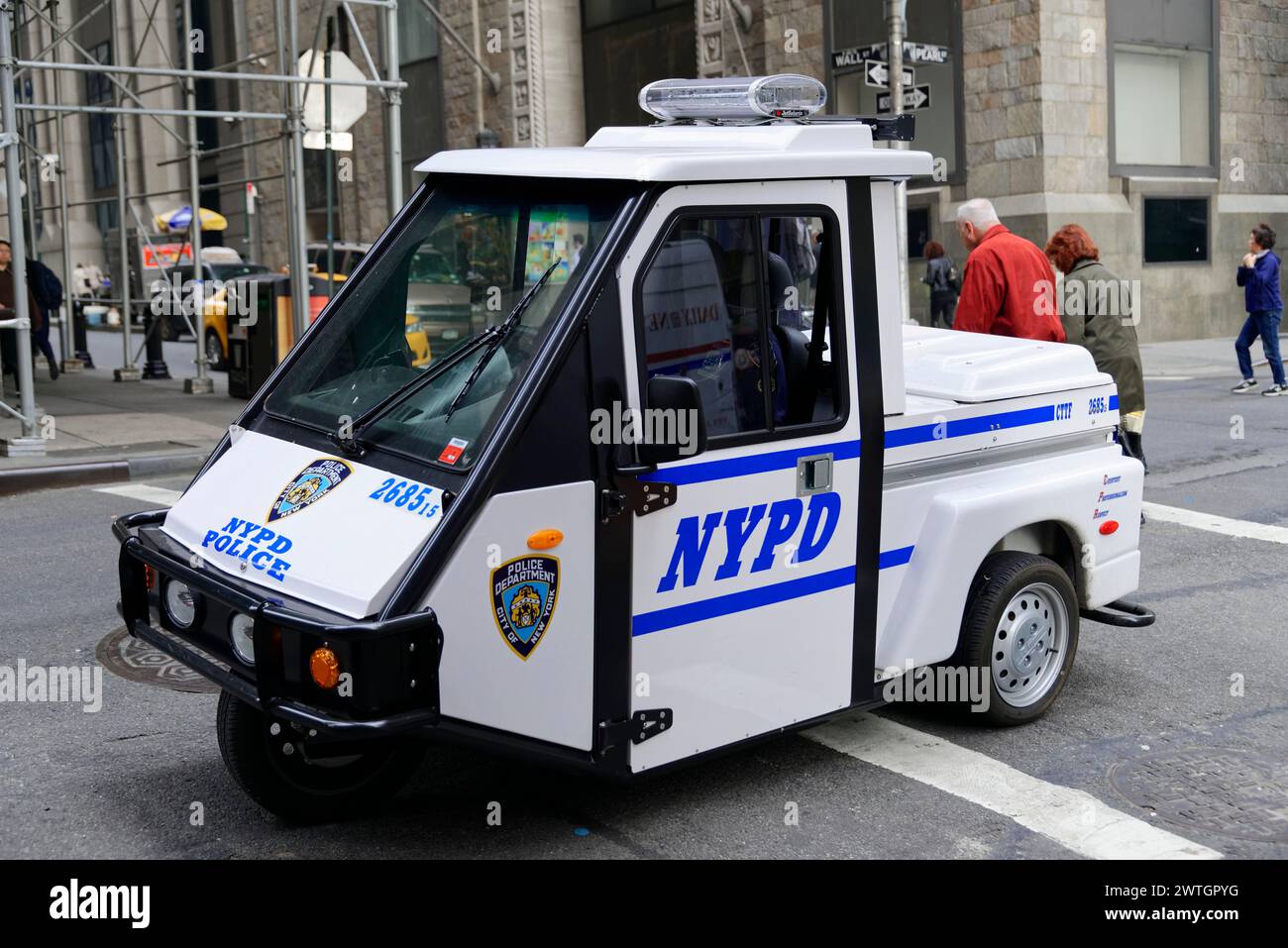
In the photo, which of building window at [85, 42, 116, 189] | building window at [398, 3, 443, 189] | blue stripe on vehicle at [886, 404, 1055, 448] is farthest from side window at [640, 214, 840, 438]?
building window at [85, 42, 116, 189]

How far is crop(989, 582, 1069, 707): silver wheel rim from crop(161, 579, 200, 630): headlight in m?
2.81

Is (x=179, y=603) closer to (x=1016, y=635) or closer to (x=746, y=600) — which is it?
(x=746, y=600)


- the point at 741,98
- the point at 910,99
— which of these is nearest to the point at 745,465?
the point at 741,98

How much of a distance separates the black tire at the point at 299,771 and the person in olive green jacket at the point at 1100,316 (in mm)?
5398

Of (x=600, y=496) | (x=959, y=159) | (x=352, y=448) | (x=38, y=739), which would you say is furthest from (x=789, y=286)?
(x=959, y=159)

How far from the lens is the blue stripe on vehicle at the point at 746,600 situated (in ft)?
14.1

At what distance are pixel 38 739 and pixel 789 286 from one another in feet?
10.8

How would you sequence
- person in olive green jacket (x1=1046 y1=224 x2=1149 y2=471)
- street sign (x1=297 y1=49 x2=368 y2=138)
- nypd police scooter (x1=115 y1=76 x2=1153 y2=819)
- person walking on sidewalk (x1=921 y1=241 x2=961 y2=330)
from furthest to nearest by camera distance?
1. person walking on sidewalk (x1=921 y1=241 x2=961 y2=330)
2. street sign (x1=297 y1=49 x2=368 y2=138)
3. person in olive green jacket (x1=1046 y1=224 x2=1149 y2=471)
4. nypd police scooter (x1=115 y1=76 x2=1153 y2=819)

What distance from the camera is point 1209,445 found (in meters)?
12.1

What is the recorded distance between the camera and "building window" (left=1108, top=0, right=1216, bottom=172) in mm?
22453

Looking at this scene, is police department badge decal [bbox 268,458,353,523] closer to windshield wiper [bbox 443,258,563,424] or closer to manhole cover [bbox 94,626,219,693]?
windshield wiper [bbox 443,258,563,424]

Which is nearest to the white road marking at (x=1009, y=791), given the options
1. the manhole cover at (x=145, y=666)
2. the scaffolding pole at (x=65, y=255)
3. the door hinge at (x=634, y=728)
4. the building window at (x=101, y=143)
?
the door hinge at (x=634, y=728)

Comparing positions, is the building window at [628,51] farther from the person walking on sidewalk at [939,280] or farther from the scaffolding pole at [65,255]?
the scaffolding pole at [65,255]

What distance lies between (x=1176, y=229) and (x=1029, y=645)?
1949 cm
